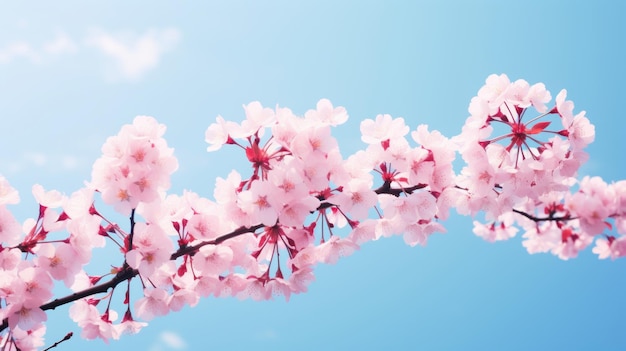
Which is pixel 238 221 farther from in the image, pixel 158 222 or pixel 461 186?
pixel 461 186

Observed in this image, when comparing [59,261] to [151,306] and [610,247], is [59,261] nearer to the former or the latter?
[151,306]

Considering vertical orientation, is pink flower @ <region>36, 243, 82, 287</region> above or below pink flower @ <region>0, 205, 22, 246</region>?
below

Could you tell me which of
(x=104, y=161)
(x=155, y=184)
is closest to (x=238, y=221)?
(x=155, y=184)

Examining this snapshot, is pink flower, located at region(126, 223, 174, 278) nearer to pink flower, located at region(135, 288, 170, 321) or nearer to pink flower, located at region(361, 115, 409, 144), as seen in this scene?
pink flower, located at region(135, 288, 170, 321)

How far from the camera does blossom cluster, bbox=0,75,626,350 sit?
2996 millimetres

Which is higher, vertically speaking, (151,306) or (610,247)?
(610,247)

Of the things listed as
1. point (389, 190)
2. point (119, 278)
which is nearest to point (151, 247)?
point (119, 278)

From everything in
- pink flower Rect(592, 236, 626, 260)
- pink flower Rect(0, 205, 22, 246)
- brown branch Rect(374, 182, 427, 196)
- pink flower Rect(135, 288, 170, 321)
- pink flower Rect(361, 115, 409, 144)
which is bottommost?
pink flower Rect(135, 288, 170, 321)

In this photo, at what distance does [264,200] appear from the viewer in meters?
2.98

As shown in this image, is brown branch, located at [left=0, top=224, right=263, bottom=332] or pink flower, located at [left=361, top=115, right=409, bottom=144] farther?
pink flower, located at [left=361, top=115, right=409, bottom=144]

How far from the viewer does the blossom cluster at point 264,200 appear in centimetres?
300

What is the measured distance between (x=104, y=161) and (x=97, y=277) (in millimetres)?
1025

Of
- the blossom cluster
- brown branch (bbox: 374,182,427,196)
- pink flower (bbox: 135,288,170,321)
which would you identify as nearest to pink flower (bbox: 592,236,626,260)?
the blossom cluster

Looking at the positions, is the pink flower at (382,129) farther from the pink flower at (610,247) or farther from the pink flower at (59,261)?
Result: the pink flower at (610,247)
